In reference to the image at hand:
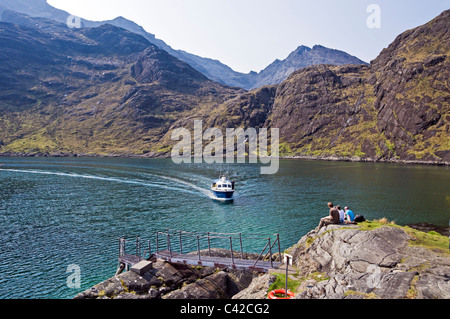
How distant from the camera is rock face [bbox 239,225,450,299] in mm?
14000

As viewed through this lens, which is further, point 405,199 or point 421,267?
point 405,199

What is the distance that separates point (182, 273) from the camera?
82.2ft

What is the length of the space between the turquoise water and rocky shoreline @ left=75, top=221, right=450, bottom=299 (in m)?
12.3

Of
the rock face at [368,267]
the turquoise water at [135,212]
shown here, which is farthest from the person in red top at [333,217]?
the turquoise water at [135,212]

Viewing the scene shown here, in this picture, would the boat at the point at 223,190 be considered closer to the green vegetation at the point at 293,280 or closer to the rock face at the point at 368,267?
the rock face at the point at 368,267

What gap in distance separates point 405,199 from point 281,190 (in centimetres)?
3530

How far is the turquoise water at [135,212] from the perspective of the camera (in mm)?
34844

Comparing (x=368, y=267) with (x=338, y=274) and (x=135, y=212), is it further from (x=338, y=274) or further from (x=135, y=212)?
(x=135, y=212)

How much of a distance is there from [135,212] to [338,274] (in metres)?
54.7

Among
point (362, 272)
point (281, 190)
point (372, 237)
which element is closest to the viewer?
point (362, 272)

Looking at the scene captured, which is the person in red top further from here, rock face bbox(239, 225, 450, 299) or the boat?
the boat

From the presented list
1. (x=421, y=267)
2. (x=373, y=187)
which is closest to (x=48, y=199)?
(x=421, y=267)

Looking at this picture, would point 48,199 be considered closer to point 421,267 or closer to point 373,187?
point 421,267

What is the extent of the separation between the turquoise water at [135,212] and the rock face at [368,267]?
1867 cm
